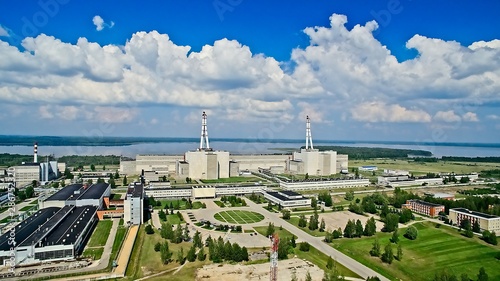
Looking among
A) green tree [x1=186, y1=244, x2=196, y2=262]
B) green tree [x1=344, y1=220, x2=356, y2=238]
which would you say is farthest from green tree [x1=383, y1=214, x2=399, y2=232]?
green tree [x1=186, y1=244, x2=196, y2=262]

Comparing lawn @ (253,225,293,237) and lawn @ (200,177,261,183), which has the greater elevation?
lawn @ (200,177,261,183)

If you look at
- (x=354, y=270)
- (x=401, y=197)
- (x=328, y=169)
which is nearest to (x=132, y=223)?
(x=354, y=270)

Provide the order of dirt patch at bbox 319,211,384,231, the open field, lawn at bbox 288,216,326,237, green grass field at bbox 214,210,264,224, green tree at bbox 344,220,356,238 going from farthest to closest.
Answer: the open field
green grass field at bbox 214,210,264,224
dirt patch at bbox 319,211,384,231
lawn at bbox 288,216,326,237
green tree at bbox 344,220,356,238

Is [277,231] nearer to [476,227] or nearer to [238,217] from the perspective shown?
[238,217]

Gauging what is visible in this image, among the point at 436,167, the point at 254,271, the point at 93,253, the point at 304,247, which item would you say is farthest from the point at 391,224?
the point at 436,167

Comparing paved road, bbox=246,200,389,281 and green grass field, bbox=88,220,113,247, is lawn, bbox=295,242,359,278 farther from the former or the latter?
green grass field, bbox=88,220,113,247
